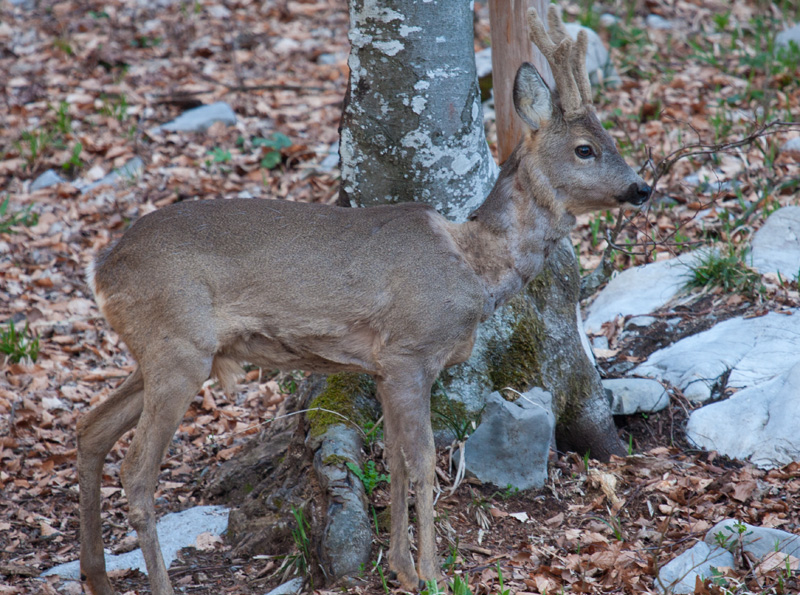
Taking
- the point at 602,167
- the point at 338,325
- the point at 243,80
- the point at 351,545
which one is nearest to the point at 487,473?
the point at 351,545

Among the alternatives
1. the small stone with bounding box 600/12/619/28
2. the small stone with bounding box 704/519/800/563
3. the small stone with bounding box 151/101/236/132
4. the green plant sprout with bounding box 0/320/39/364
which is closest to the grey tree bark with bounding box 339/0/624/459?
the small stone with bounding box 704/519/800/563

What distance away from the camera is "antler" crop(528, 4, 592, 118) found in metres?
4.16

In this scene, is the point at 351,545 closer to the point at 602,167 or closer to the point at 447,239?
the point at 447,239

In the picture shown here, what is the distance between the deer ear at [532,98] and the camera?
4168 millimetres

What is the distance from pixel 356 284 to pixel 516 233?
33.5 inches

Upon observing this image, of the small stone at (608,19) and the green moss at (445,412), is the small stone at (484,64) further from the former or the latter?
the green moss at (445,412)

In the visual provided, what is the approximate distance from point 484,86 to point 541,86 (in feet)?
18.3

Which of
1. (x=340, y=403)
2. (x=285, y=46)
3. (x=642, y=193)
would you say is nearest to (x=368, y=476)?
(x=340, y=403)

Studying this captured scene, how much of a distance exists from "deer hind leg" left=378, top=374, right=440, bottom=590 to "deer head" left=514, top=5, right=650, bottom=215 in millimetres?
1184

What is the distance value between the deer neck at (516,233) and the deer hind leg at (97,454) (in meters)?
1.88

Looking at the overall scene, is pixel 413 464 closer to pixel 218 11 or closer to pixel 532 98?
pixel 532 98

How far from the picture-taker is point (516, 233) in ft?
14.1

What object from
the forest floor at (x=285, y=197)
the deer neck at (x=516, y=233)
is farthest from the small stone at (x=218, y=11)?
the deer neck at (x=516, y=233)

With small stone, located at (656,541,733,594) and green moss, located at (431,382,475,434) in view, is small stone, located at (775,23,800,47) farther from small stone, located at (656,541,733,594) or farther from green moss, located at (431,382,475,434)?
small stone, located at (656,541,733,594)
